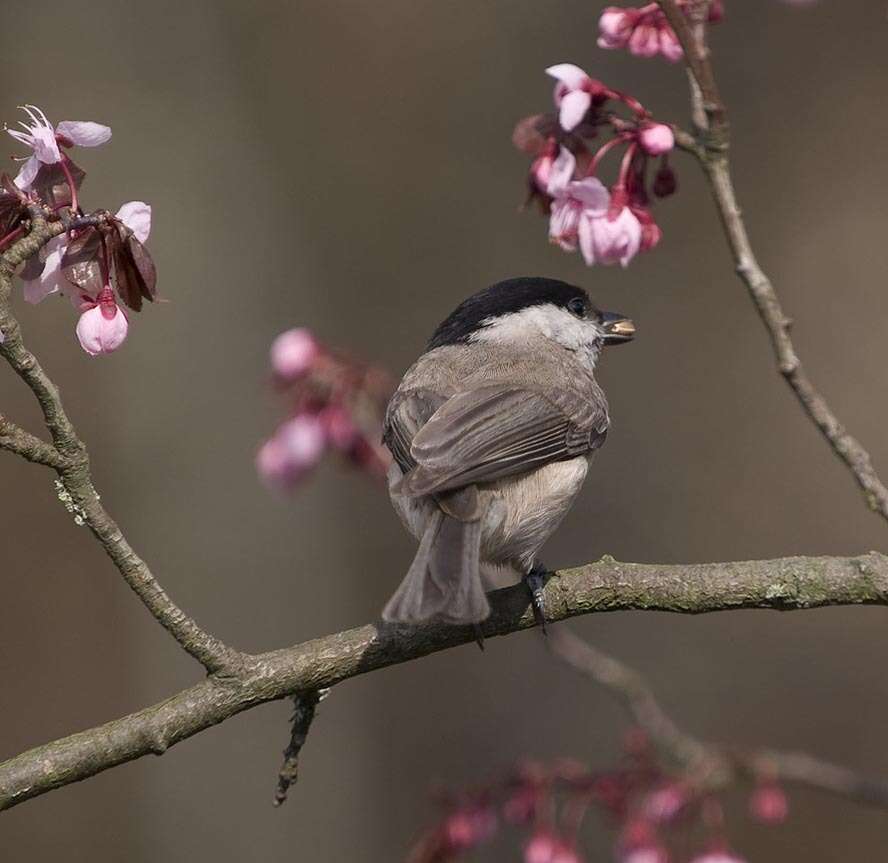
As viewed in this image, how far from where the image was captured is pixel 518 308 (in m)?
3.68

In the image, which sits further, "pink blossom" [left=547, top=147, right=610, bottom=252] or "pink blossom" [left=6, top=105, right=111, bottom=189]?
"pink blossom" [left=547, top=147, right=610, bottom=252]

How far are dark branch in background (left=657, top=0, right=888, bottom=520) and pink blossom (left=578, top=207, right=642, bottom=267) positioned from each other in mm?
259

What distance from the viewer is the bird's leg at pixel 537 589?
8.73 feet

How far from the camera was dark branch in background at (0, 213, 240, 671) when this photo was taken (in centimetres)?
199

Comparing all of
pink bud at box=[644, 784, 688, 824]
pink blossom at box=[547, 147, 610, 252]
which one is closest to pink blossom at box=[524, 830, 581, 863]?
pink bud at box=[644, 784, 688, 824]

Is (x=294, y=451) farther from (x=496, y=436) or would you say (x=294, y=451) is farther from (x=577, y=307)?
(x=577, y=307)

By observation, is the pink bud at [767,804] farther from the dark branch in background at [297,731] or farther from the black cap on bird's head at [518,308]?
Answer: the black cap on bird's head at [518,308]

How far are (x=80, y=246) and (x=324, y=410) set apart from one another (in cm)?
148

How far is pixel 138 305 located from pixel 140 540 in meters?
4.39

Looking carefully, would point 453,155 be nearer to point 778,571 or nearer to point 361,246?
point 361,246

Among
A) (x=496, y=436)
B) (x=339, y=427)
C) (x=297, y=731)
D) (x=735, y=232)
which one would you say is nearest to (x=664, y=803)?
(x=297, y=731)

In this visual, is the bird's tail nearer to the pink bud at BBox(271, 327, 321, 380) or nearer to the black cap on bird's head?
the pink bud at BBox(271, 327, 321, 380)

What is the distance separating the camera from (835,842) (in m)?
5.63

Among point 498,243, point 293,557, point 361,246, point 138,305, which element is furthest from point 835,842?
point 138,305
